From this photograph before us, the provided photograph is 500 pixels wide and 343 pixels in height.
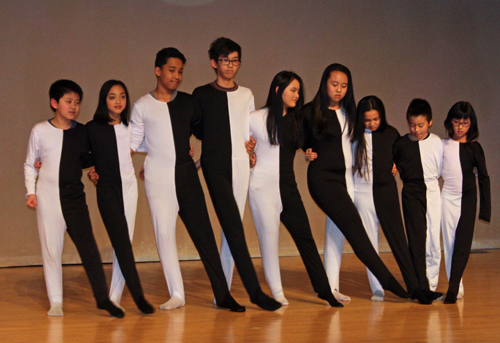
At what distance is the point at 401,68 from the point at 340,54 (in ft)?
2.44

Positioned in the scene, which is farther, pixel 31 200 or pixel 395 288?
pixel 395 288

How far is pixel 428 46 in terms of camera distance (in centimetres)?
622

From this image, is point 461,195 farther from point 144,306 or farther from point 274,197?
point 144,306

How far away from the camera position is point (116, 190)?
3.28 metres

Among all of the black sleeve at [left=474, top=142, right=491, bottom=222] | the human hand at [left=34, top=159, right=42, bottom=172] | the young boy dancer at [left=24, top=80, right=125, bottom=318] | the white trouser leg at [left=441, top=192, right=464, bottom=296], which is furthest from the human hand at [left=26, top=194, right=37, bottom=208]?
the black sleeve at [left=474, top=142, right=491, bottom=222]

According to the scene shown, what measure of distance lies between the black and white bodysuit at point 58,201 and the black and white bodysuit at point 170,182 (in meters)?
0.38

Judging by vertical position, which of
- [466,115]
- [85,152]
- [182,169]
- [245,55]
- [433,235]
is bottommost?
[433,235]

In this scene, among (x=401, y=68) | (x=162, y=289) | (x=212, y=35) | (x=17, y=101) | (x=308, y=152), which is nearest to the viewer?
(x=308, y=152)

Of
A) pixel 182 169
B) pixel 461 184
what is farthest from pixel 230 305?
pixel 461 184

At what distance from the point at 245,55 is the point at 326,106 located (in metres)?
2.51

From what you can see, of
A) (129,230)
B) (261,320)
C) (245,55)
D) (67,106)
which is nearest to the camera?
(261,320)

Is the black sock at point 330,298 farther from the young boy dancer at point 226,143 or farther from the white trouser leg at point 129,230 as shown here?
the white trouser leg at point 129,230

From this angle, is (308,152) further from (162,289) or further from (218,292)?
(162,289)

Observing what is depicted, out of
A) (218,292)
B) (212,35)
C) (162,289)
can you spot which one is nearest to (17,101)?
(212,35)
